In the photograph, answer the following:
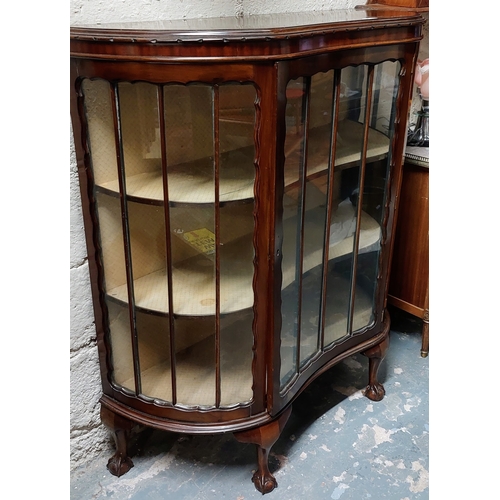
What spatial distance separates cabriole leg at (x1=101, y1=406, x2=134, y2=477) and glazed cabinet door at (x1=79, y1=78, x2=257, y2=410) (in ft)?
0.29

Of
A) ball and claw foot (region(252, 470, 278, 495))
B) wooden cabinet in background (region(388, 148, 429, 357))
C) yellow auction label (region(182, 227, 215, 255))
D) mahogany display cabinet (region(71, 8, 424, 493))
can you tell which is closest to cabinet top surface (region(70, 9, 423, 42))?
mahogany display cabinet (region(71, 8, 424, 493))

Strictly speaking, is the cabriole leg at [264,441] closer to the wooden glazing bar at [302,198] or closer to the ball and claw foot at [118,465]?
the wooden glazing bar at [302,198]

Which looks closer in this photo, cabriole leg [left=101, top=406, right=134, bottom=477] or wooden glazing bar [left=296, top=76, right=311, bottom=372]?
wooden glazing bar [left=296, top=76, right=311, bottom=372]

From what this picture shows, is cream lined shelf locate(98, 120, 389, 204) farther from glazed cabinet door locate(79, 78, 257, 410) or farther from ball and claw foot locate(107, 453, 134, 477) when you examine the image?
ball and claw foot locate(107, 453, 134, 477)

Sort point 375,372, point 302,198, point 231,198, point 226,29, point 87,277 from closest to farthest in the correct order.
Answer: point 226,29, point 231,198, point 302,198, point 87,277, point 375,372

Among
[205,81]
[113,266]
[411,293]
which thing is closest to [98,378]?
[113,266]

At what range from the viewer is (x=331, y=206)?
1.19m

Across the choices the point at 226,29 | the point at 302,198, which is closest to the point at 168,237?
the point at 302,198

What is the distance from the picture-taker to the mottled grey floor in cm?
126

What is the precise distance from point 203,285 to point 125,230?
0.65 ft

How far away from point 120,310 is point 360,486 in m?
0.73

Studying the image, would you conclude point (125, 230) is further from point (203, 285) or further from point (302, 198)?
point (302, 198)

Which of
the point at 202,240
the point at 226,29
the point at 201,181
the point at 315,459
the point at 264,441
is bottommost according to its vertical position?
the point at 315,459

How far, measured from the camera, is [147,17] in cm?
114
